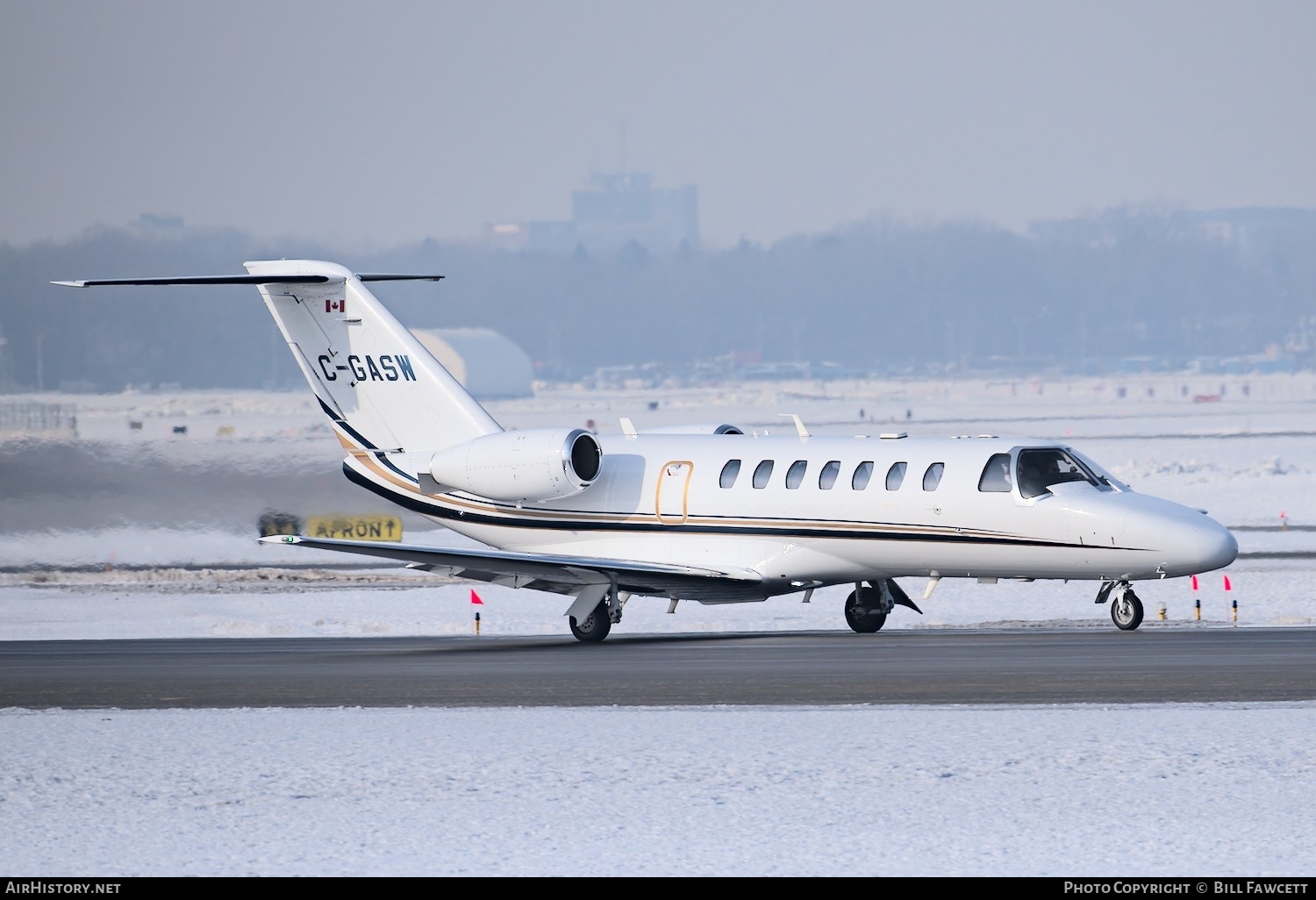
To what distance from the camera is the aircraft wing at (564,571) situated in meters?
25.4

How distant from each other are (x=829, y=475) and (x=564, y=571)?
413cm

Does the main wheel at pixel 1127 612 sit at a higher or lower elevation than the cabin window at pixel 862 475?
lower

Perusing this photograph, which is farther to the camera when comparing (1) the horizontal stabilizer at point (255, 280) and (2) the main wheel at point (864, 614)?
(1) the horizontal stabilizer at point (255, 280)

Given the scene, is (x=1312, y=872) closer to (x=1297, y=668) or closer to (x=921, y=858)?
(x=921, y=858)

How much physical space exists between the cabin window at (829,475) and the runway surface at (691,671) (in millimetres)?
2176

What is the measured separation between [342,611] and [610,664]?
12.5m

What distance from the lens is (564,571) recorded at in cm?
2628

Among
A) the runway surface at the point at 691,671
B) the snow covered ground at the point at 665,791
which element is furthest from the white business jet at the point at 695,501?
the snow covered ground at the point at 665,791

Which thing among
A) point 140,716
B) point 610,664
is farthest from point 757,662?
point 140,716

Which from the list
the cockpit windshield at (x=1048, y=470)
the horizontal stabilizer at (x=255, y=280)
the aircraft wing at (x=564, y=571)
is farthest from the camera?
the horizontal stabilizer at (x=255, y=280)

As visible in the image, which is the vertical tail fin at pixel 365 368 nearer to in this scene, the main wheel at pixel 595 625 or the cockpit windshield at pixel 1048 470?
the main wheel at pixel 595 625

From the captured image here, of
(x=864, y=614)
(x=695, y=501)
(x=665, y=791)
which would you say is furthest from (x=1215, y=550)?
(x=665, y=791)

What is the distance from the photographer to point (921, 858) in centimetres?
1108
